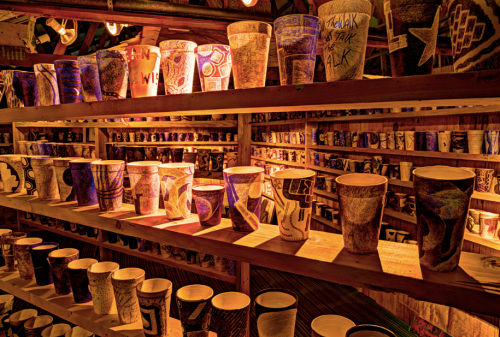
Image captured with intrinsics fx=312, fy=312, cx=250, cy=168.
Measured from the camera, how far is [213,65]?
0.97 m

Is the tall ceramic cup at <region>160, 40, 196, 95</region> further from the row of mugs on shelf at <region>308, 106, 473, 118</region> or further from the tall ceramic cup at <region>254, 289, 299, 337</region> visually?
the row of mugs on shelf at <region>308, 106, 473, 118</region>

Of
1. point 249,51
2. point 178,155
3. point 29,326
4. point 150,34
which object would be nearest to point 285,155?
point 150,34

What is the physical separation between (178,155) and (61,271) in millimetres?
1162

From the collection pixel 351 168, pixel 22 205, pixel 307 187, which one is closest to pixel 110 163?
pixel 22 205

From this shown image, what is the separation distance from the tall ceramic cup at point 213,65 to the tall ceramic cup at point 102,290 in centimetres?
91

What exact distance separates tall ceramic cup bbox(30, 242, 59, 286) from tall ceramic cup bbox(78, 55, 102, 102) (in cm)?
87

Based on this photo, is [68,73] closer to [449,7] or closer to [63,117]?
[63,117]

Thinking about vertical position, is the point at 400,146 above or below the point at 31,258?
above

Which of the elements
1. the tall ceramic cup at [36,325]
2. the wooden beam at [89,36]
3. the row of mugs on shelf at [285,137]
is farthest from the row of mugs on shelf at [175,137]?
the tall ceramic cup at [36,325]

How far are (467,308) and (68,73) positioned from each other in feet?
5.07

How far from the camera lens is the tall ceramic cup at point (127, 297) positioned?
121 centimetres

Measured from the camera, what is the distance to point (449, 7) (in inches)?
26.9

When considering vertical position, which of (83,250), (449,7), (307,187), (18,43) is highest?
(18,43)

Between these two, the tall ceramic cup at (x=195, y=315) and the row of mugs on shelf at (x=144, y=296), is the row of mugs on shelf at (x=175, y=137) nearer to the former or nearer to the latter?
the row of mugs on shelf at (x=144, y=296)
